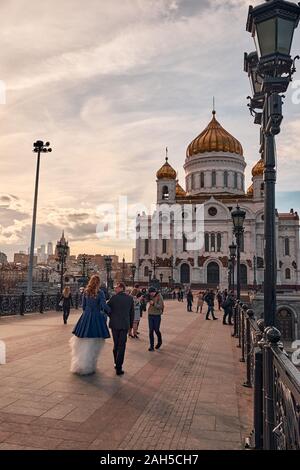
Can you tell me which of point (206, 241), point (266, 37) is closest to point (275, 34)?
point (266, 37)

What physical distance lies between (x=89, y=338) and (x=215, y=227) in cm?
5450

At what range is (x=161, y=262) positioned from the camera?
6134 centimetres

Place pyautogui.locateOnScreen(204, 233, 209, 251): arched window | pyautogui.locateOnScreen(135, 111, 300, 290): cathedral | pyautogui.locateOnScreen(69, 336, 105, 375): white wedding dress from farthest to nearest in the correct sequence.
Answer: pyautogui.locateOnScreen(204, 233, 209, 251): arched window < pyautogui.locateOnScreen(135, 111, 300, 290): cathedral < pyautogui.locateOnScreen(69, 336, 105, 375): white wedding dress

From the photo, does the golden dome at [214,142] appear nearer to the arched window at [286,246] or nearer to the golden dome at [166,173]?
the golden dome at [166,173]

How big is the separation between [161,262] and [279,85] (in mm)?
56663

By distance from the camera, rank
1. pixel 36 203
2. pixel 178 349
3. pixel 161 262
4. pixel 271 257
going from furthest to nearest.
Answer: pixel 161 262 → pixel 36 203 → pixel 178 349 → pixel 271 257

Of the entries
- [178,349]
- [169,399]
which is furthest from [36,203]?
[169,399]

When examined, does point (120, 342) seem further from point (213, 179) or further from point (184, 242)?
point (213, 179)

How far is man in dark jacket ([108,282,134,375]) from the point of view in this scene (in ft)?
24.2

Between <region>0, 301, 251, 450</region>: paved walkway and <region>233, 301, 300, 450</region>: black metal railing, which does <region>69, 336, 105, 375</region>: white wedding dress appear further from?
<region>233, 301, 300, 450</region>: black metal railing

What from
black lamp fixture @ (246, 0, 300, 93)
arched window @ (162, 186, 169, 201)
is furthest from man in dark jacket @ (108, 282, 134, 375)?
arched window @ (162, 186, 169, 201)

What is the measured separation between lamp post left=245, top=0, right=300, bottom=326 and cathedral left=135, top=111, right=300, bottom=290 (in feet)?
165

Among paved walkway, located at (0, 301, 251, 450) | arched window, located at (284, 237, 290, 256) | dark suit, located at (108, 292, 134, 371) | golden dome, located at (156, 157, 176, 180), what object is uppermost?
golden dome, located at (156, 157, 176, 180)
